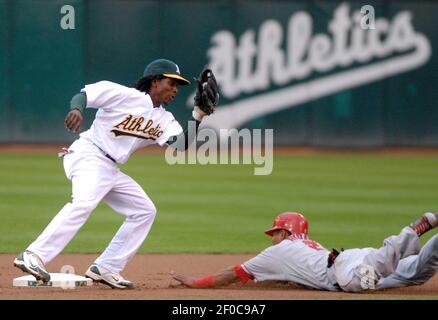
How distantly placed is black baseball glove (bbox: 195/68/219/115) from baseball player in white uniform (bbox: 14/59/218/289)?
29mm

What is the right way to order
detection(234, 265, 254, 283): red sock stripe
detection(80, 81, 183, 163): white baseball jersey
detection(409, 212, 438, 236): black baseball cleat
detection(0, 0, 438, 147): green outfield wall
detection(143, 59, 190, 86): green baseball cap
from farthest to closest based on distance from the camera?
detection(0, 0, 438, 147): green outfield wall < detection(143, 59, 190, 86): green baseball cap < detection(80, 81, 183, 163): white baseball jersey < detection(234, 265, 254, 283): red sock stripe < detection(409, 212, 438, 236): black baseball cleat

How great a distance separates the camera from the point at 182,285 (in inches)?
284

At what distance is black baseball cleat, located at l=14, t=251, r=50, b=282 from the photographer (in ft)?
21.3

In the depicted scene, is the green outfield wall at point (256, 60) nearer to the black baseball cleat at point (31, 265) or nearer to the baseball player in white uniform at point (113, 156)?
the baseball player in white uniform at point (113, 156)

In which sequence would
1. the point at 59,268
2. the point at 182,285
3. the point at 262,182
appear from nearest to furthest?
the point at 182,285 < the point at 59,268 < the point at 262,182

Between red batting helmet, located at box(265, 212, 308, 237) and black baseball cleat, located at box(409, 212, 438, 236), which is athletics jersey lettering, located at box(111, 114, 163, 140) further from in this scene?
black baseball cleat, located at box(409, 212, 438, 236)

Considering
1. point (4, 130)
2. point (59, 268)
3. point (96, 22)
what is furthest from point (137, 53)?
point (59, 268)

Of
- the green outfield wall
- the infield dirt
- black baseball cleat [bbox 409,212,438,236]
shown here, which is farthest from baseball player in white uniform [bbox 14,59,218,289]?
the green outfield wall

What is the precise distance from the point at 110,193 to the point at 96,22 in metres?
13.2

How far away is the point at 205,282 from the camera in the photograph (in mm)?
6902

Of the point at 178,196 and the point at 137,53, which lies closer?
the point at 178,196

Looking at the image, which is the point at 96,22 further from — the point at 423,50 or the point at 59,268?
the point at 59,268

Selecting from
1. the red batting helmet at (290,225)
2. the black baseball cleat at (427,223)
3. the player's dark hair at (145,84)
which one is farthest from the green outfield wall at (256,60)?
the black baseball cleat at (427,223)

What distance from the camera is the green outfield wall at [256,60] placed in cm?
1961
